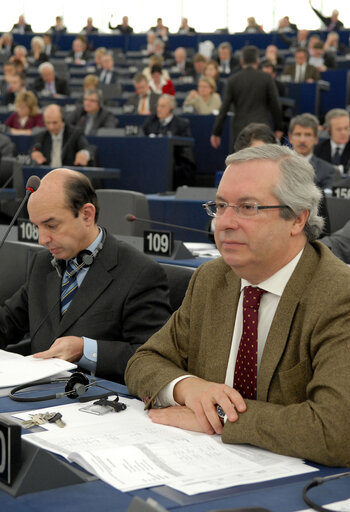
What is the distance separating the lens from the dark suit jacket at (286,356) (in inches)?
62.3

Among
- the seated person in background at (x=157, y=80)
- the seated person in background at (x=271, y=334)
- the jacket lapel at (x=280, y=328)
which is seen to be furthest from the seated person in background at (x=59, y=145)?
the jacket lapel at (x=280, y=328)

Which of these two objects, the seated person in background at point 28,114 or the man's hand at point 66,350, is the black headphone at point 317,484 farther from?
the seated person in background at point 28,114

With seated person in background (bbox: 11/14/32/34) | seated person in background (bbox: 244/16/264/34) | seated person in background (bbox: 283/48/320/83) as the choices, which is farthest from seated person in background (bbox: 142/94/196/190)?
seated person in background (bbox: 11/14/32/34)

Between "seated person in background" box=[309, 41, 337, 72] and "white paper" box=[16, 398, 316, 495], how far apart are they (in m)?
13.2

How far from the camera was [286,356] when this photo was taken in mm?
1765

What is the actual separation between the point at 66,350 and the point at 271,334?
0.79 meters

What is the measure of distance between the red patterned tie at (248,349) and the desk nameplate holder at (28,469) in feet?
1.72

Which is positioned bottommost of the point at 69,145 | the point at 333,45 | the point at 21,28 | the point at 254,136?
the point at 69,145

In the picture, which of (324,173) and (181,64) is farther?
(181,64)

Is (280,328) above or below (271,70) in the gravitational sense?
below

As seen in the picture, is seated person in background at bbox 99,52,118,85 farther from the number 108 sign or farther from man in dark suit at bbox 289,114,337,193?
the number 108 sign

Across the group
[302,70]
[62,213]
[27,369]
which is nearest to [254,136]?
[62,213]

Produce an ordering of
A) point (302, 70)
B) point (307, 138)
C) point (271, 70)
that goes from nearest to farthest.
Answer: point (307, 138), point (271, 70), point (302, 70)

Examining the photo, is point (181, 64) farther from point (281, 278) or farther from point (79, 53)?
point (281, 278)
